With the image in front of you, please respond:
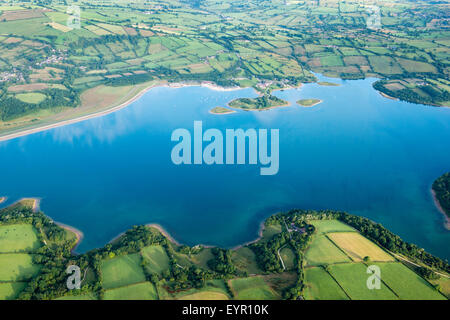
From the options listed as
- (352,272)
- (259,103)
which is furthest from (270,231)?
(259,103)

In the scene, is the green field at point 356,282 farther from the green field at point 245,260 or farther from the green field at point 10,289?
the green field at point 10,289

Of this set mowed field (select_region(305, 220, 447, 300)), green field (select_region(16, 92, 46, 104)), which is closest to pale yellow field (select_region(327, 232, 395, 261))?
mowed field (select_region(305, 220, 447, 300))

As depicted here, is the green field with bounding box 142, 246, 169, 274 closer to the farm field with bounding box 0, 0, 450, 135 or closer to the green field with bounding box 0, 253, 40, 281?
the green field with bounding box 0, 253, 40, 281

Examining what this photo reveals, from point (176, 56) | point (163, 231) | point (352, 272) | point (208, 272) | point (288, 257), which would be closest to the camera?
point (208, 272)

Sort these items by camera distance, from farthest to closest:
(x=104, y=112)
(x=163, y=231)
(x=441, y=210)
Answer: (x=104, y=112)
(x=441, y=210)
(x=163, y=231)

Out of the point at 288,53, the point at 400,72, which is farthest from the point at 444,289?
the point at 288,53

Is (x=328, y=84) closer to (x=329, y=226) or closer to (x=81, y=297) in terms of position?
(x=329, y=226)

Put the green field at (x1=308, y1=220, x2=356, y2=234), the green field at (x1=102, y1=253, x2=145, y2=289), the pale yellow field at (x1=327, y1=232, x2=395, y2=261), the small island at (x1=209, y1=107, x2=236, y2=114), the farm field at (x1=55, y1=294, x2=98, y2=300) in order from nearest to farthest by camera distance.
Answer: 1. the farm field at (x1=55, y1=294, x2=98, y2=300)
2. the green field at (x1=102, y1=253, x2=145, y2=289)
3. the pale yellow field at (x1=327, y1=232, x2=395, y2=261)
4. the green field at (x1=308, y1=220, x2=356, y2=234)
5. the small island at (x1=209, y1=107, x2=236, y2=114)

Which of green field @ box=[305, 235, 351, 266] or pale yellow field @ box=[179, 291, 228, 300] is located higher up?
green field @ box=[305, 235, 351, 266]
